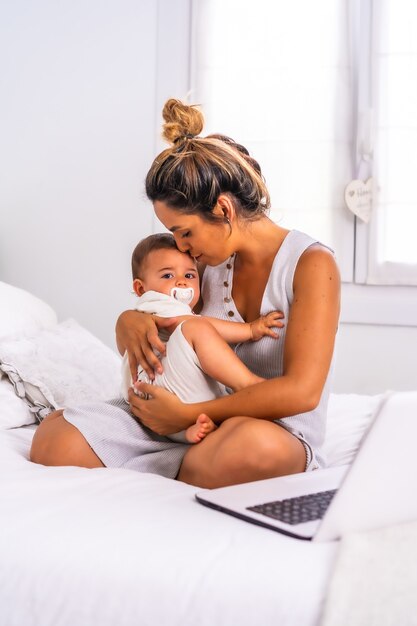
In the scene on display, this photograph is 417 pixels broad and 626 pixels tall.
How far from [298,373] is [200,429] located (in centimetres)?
21

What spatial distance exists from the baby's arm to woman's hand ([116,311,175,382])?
107 millimetres

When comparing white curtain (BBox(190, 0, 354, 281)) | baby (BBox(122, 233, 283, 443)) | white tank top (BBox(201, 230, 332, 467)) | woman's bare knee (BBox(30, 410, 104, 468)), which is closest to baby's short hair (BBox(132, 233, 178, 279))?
baby (BBox(122, 233, 283, 443))

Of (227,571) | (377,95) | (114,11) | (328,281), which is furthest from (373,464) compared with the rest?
(114,11)

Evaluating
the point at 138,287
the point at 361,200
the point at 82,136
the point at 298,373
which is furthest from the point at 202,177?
the point at 82,136

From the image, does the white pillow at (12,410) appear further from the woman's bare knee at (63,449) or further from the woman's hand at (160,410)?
the woman's hand at (160,410)

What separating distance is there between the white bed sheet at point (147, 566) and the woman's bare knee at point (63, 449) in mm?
313

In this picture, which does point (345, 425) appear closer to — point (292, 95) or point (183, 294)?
point (183, 294)

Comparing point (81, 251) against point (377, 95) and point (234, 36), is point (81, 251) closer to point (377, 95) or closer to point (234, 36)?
point (234, 36)

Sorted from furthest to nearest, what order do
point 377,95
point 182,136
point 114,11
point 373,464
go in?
point 114,11 < point 377,95 < point 182,136 < point 373,464

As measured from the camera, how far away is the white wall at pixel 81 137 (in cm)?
301

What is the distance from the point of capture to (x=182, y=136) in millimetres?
1678

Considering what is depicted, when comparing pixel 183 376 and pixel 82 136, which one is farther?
pixel 82 136

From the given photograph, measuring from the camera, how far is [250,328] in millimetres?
1608

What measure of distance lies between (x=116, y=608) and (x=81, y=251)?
222 centimetres
